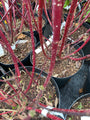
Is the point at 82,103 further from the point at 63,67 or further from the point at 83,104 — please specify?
the point at 63,67

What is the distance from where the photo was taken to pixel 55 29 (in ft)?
1.10

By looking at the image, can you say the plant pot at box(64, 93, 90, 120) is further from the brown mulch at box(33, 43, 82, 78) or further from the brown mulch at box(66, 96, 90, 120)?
the brown mulch at box(33, 43, 82, 78)

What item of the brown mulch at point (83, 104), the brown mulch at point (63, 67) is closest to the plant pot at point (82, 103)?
the brown mulch at point (83, 104)

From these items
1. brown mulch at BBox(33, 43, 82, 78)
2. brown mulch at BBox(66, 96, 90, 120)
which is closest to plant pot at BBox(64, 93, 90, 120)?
brown mulch at BBox(66, 96, 90, 120)

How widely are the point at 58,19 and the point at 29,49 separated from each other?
1104 mm

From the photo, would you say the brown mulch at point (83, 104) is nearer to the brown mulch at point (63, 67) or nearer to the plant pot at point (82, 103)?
the plant pot at point (82, 103)

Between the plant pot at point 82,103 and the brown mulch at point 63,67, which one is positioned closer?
the plant pot at point 82,103

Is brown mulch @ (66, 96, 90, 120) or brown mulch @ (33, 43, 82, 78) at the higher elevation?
brown mulch @ (33, 43, 82, 78)

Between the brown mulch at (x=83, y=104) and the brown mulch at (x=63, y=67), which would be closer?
the brown mulch at (x=83, y=104)

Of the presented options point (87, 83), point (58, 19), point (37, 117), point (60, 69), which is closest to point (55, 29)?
point (58, 19)

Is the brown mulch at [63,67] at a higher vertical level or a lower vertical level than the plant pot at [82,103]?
higher

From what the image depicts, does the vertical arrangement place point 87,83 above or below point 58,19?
below

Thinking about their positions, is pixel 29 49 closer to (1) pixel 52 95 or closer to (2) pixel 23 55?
(2) pixel 23 55

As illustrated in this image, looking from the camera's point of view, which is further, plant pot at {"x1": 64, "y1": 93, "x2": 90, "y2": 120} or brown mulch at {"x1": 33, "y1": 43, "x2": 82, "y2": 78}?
brown mulch at {"x1": 33, "y1": 43, "x2": 82, "y2": 78}
